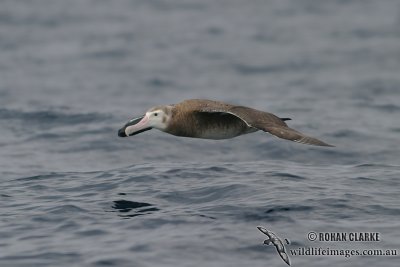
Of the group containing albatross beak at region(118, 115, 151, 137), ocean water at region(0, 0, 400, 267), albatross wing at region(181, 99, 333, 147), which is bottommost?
ocean water at region(0, 0, 400, 267)

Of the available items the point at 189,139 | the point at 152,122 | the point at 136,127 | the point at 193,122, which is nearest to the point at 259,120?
the point at 193,122

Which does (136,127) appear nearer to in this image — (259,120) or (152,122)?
(152,122)

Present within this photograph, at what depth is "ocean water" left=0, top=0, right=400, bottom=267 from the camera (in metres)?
13.1

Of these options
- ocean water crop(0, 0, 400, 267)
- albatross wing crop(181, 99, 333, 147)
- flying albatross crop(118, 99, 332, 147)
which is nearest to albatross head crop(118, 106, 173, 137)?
flying albatross crop(118, 99, 332, 147)

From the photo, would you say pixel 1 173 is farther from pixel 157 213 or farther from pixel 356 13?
pixel 356 13

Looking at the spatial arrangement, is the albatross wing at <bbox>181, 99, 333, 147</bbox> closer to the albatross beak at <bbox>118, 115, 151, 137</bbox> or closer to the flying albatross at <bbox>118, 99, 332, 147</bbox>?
the flying albatross at <bbox>118, 99, 332, 147</bbox>

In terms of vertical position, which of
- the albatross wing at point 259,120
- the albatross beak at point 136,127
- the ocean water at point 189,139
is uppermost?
the albatross wing at point 259,120

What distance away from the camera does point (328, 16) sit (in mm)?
35562

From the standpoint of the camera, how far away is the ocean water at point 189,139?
13.1 metres

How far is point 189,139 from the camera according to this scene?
2061 cm

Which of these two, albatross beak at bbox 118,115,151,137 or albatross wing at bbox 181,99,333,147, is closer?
albatross wing at bbox 181,99,333,147

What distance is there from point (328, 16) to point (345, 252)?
2392 cm

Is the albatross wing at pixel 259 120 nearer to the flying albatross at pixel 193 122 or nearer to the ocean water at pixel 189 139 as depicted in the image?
the flying albatross at pixel 193 122

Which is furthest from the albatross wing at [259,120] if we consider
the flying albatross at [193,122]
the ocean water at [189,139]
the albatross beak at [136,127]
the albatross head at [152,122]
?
the ocean water at [189,139]
